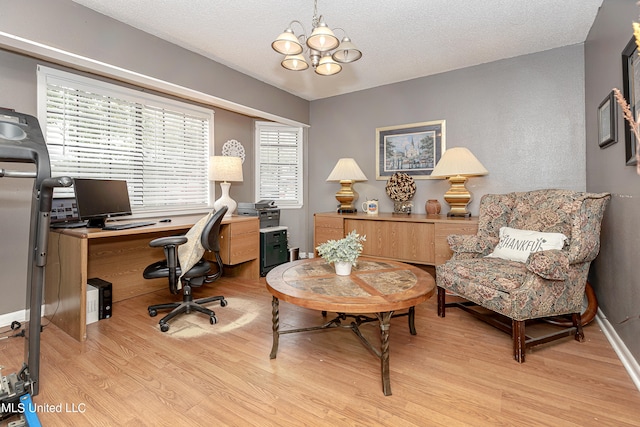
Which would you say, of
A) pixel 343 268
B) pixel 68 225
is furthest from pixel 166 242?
pixel 343 268

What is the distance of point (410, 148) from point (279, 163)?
191 centimetres

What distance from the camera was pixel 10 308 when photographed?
8.18 feet

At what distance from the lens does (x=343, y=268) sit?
6.98ft

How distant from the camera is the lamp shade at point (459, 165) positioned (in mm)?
3238

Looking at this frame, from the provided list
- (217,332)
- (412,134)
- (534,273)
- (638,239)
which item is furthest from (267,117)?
(638,239)

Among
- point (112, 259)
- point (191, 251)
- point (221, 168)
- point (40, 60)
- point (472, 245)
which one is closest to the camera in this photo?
point (191, 251)

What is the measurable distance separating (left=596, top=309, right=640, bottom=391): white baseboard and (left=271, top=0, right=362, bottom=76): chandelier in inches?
103

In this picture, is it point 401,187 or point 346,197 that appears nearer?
point 401,187

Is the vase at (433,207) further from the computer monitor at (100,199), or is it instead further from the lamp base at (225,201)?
the computer monitor at (100,199)

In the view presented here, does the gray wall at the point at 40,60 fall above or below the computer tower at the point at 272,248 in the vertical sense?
above

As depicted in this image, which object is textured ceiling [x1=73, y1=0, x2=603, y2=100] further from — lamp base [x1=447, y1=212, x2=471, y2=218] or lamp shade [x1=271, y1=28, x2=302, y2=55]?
lamp base [x1=447, y1=212, x2=471, y2=218]

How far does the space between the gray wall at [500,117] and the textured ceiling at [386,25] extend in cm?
20

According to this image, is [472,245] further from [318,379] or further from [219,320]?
[219,320]

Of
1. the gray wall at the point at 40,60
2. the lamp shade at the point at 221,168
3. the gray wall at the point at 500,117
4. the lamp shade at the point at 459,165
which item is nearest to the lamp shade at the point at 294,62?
the gray wall at the point at 40,60
